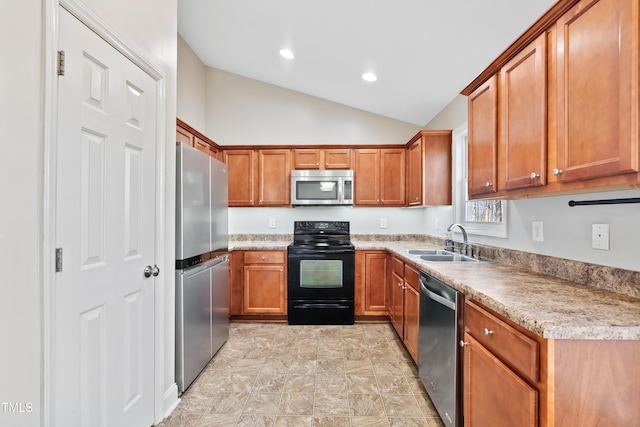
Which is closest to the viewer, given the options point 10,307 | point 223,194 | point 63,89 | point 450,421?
point 10,307

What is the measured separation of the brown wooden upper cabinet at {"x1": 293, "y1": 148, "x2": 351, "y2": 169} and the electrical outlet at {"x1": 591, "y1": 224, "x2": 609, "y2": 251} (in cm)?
269

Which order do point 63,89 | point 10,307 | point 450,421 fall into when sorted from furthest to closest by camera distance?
1. point 450,421
2. point 63,89
3. point 10,307

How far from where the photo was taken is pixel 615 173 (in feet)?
3.13

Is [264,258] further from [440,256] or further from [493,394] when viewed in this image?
[493,394]

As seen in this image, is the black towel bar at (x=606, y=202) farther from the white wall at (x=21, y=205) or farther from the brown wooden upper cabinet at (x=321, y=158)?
the brown wooden upper cabinet at (x=321, y=158)

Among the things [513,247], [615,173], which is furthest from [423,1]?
[513,247]

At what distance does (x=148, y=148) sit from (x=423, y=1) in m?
1.92

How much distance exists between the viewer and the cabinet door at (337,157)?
3756 mm

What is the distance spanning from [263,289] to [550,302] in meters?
Answer: 2.81

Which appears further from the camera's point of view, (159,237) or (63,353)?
(159,237)

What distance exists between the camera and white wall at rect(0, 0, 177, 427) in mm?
937

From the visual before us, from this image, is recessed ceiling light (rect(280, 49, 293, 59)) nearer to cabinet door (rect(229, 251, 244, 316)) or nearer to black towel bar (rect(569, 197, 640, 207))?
cabinet door (rect(229, 251, 244, 316))

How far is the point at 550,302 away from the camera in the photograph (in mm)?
1104

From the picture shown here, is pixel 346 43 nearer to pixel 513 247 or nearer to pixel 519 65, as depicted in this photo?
pixel 519 65
